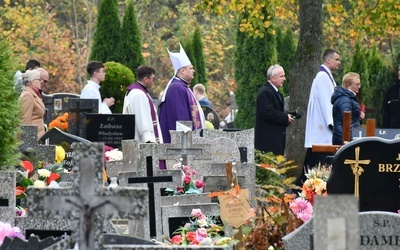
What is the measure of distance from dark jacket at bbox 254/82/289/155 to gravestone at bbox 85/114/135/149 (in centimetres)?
213

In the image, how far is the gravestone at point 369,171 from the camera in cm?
1014

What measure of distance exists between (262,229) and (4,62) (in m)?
2.27

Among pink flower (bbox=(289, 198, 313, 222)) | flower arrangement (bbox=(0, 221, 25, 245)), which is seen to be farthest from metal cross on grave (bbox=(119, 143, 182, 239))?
flower arrangement (bbox=(0, 221, 25, 245))

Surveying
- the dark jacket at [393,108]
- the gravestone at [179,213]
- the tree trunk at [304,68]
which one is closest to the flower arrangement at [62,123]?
the tree trunk at [304,68]

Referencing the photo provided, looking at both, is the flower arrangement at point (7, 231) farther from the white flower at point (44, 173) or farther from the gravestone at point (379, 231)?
the white flower at point (44, 173)

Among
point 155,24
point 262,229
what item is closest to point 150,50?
point 155,24

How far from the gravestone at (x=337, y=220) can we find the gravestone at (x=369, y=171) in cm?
519

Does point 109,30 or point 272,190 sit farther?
point 109,30

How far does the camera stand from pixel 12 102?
9.47 m

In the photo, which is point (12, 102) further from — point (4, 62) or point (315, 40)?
point (315, 40)

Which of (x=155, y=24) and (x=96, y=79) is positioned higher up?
(x=155, y=24)

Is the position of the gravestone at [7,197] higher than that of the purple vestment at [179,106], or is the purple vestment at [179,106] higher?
the purple vestment at [179,106]

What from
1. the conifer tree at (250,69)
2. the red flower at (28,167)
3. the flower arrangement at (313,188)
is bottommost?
the flower arrangement at (313,188)

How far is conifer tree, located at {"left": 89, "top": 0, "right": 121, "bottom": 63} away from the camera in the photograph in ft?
96.5
